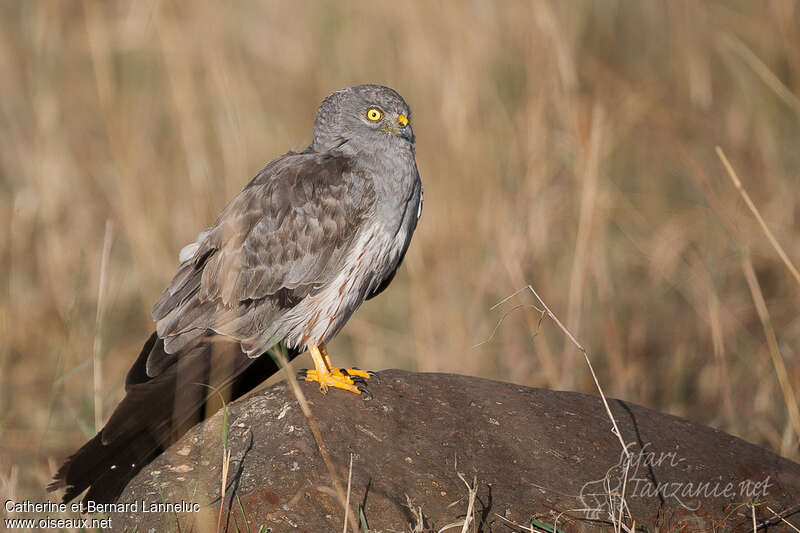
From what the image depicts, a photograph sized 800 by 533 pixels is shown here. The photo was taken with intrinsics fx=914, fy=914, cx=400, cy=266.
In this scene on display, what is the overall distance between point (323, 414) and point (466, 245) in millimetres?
3081

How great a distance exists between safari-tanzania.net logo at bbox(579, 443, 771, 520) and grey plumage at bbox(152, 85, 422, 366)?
1.30 metres

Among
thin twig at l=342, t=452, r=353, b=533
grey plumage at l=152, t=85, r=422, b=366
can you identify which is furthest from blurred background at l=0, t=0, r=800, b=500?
thin twig at l=342, t=452, r=353, b=533

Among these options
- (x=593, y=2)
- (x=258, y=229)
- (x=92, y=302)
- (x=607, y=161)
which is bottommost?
(x=92, y=302)

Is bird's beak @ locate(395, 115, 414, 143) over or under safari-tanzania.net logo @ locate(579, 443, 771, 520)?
over

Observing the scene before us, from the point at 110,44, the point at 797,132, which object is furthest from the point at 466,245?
the point at 110,44

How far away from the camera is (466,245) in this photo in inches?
241

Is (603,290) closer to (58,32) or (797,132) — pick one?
(797,132)

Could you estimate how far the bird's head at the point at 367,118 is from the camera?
13.1 ft

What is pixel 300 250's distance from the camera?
12.6ft

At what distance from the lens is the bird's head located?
3.98 metres

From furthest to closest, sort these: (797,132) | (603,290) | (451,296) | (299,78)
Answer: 1. (299,78)
2. (797,132)
3. (451,296)
4. (603,290)

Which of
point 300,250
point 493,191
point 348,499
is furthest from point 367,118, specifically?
point 493,191

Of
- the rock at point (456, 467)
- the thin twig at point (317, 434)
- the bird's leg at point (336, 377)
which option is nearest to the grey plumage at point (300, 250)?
the bird's leg at point (336, 377)

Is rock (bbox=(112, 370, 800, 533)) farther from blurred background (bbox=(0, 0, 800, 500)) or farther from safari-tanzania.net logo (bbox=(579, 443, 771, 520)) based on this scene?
blurred background (bbox=(0, 0, 800, 500))
